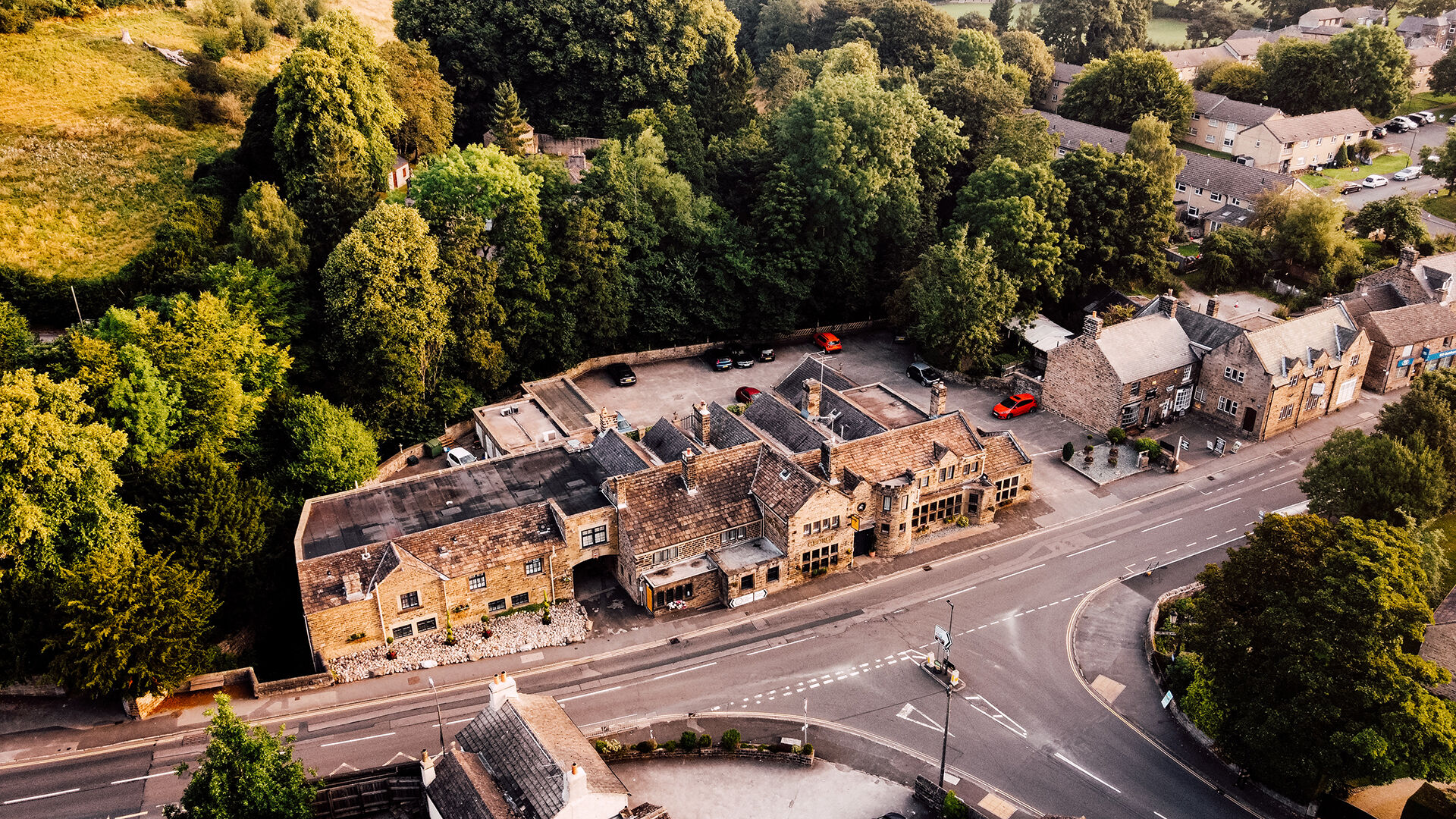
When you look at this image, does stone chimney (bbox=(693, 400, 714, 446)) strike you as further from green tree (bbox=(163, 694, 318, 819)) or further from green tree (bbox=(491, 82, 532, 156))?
green tree (bbox=(491, 82, 532, 156))

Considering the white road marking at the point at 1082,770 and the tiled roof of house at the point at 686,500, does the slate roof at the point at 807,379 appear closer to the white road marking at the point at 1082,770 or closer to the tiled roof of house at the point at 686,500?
the tiled roof of house at the point at 686,500

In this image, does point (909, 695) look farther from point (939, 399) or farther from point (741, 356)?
point (741, 356)

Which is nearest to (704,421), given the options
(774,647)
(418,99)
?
(774,647)

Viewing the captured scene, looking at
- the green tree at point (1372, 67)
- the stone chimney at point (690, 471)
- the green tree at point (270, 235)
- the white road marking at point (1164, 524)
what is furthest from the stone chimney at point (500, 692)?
the green tree at point (1372, 67)

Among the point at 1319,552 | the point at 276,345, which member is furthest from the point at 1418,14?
the point at 276,345

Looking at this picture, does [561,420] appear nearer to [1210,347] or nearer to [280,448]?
[280,448]

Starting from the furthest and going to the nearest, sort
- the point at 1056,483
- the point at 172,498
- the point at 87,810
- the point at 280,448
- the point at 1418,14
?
the point at 1418,14, the point at 1056,483, the point at 280,448, the point at 172,498, the point at 87,810
